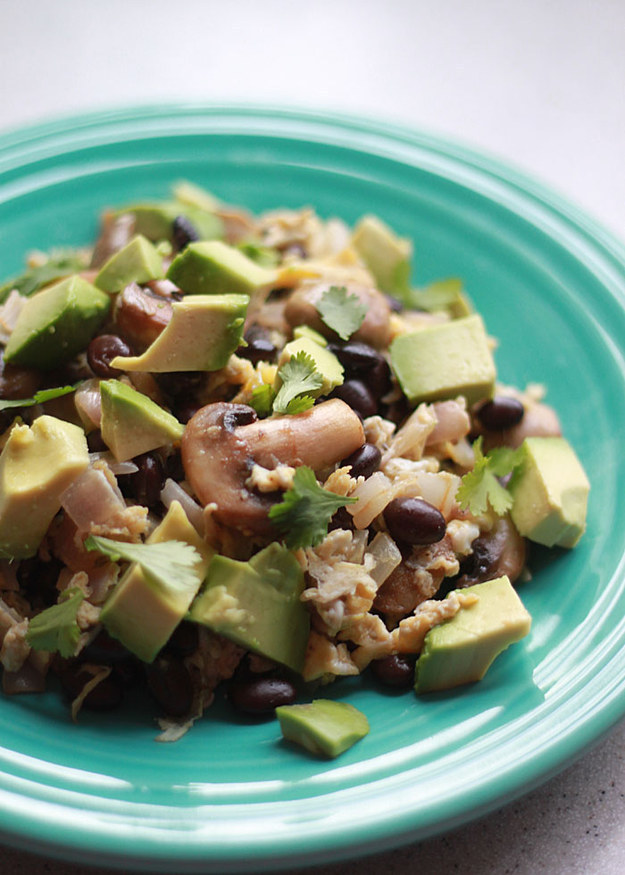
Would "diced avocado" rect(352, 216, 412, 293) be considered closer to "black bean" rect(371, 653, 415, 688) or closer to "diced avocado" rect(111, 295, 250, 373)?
"diced avocado" rect(111, 295, 250, 373)

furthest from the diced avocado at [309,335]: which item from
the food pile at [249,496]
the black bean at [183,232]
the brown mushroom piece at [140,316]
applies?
the black bean at [183,232]

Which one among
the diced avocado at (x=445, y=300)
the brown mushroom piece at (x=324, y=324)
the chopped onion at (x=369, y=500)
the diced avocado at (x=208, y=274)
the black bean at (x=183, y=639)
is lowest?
Result: the black bean at (x=183, y=639)

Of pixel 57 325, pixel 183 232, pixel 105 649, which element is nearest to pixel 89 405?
pixel 57 325

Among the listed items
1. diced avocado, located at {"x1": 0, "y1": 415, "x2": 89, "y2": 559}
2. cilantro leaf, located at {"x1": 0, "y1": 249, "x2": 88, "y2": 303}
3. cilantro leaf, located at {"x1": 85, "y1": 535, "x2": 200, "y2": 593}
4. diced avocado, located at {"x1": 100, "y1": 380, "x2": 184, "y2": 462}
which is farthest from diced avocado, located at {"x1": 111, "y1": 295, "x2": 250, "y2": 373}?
cilantro leaf, located at {"x1": 0, "y1": 249, "x2": 88, "y2": 303}

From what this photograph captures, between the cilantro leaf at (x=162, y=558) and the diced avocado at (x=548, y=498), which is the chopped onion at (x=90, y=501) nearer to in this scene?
the cilantro leaf at (x=162, y=558)

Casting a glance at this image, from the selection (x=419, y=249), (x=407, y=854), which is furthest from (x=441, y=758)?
(x=419, y=249)

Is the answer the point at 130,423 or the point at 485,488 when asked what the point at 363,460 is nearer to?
the point at 485,488
